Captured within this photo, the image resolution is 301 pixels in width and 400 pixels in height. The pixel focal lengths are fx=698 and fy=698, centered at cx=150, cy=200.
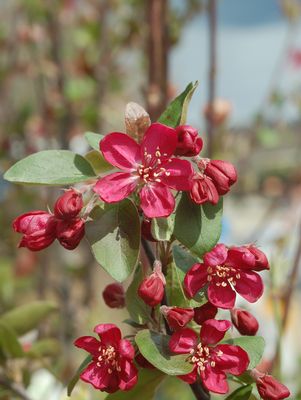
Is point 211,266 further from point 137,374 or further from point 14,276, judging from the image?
point 14,276

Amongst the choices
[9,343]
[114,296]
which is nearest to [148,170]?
[114,296]

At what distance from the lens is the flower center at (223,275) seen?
1.42 feet

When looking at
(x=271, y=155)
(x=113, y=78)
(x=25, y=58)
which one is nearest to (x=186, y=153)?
(x=113, y=78)

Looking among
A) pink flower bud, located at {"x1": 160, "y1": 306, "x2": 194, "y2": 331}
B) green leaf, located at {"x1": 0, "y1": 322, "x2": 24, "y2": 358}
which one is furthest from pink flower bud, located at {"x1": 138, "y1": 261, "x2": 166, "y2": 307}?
green leaf, located at {"x1": 0, "y1": 322, "x2": 24, "y2": 358}

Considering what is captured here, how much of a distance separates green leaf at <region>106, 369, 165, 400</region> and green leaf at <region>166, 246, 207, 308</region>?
0.05 meters

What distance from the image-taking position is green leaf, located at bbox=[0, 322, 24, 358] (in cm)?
62

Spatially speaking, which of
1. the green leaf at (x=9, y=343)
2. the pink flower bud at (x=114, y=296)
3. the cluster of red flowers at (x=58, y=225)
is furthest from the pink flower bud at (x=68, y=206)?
the green leaf at (x=9, y=343)

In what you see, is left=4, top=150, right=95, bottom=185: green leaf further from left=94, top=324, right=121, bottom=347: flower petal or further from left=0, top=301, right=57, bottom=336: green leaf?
left=0, top=301, right=57, bottom=336: green leaf

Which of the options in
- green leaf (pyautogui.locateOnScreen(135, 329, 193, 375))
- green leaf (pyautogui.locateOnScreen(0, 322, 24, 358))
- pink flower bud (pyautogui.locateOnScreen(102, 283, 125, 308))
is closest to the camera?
green leaf (pyautogui.locateOnScreen(135, 329, 193, 375))

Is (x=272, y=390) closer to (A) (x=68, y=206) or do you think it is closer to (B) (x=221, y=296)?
(B) (x=221, y=296)

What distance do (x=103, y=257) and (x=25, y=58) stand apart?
169cm

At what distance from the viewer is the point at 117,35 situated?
5.70 feet

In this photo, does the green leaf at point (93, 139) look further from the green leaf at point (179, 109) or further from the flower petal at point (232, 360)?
the flower petal at point (232, 360)

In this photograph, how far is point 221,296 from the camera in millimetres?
439
